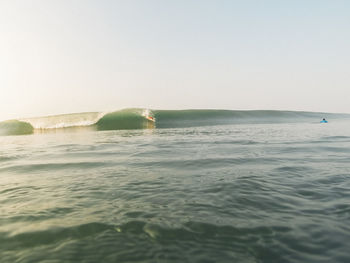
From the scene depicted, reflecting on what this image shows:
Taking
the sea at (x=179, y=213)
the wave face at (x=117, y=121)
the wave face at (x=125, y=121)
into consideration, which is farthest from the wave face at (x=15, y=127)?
the sea at (x=179, y=213)

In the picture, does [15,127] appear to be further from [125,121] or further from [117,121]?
[125,121]

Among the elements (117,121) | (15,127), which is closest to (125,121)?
(117,121)

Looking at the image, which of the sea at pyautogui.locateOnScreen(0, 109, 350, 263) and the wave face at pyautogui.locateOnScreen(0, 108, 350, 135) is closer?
the sea at pyautogui.locateOnScreen(0, 109, 350, 263)

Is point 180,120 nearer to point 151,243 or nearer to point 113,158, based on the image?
point 113,158

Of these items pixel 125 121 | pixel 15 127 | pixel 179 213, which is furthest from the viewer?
pixel 125 121

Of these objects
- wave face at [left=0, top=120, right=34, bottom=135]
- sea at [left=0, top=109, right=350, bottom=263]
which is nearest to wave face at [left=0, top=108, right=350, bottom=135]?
wave face at [left=0, top=120, right=34, bottom=135]

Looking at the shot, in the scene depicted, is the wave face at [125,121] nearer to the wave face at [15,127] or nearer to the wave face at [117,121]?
the wave face at [117,121]

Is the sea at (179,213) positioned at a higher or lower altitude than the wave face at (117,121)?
lower

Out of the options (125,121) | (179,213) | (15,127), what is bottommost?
(179,213)

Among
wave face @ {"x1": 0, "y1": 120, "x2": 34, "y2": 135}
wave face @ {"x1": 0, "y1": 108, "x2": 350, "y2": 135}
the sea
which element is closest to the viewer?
the sea

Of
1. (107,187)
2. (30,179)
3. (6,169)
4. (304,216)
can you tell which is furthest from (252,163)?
(6,169)

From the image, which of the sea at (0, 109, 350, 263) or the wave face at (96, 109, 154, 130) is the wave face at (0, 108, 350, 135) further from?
the sea at (0, 109, 350, 263)

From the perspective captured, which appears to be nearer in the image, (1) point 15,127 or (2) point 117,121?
(1) point 15,127

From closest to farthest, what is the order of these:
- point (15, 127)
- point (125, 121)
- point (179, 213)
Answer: point (179, 213) → point (15, 127) → point (125, 121)
